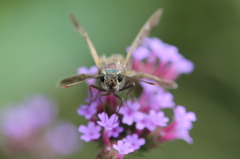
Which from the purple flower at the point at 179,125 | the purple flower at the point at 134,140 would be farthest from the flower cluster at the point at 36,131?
the purple flower at the point at 134,140

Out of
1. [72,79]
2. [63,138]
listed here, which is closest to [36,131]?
[63,138]

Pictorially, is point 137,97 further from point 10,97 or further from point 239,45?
point 239,45

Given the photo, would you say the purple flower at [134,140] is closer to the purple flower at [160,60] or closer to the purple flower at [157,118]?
the purple flower at [157,118]

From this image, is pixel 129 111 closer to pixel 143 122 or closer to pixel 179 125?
pixel 143 122

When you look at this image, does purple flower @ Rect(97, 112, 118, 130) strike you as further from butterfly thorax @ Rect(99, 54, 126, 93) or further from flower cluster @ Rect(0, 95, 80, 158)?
flower cluster @ Rect(0, 95, 80, 158)

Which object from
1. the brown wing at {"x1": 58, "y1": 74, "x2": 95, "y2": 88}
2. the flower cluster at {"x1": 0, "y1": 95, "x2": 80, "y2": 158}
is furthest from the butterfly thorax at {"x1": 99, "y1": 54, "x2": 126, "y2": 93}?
the flower cluster at {"x1": 0, "y1": 95, "x2": 80, "y2": 158}

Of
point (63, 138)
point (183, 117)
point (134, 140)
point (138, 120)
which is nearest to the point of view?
point (134, 140)
